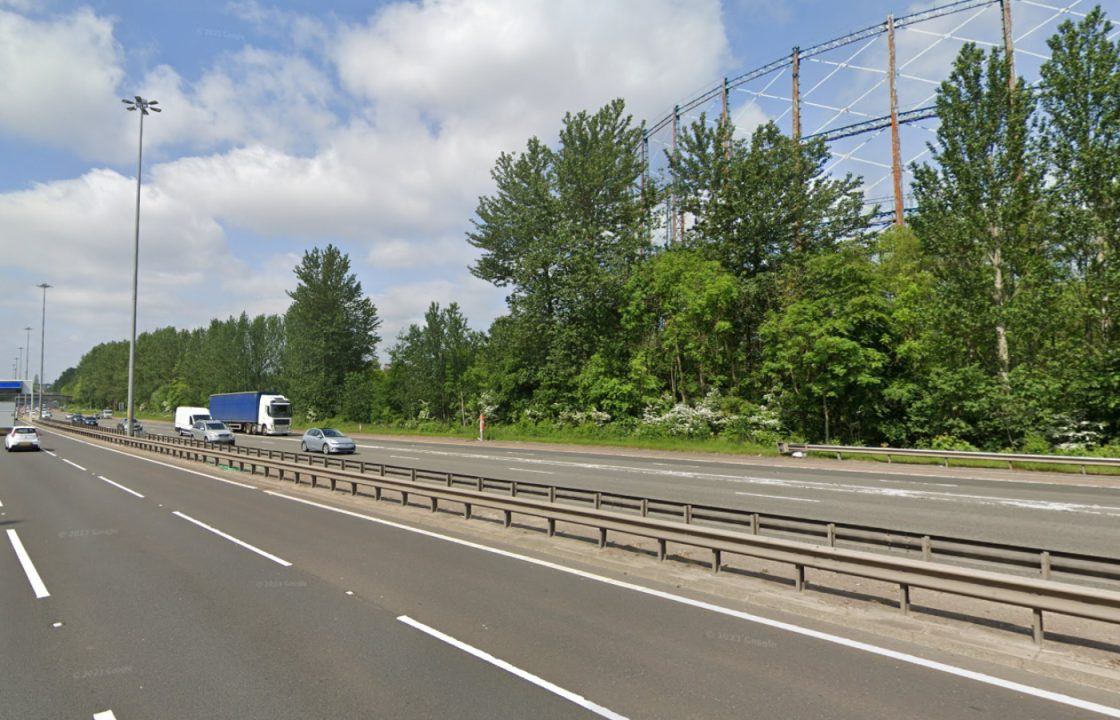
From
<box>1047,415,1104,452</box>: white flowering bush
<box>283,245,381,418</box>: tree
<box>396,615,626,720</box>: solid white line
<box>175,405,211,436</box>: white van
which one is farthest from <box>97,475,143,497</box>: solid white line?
<box>283,245,381,418</box>: tree

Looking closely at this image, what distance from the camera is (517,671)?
543 cm

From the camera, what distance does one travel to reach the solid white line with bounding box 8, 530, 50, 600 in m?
8.04

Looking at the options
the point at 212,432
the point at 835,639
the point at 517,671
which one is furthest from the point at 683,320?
the point at 517,671

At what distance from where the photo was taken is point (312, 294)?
67.0 m

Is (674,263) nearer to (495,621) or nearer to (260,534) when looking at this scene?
(260,534)

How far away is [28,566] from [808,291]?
3155 centimetres

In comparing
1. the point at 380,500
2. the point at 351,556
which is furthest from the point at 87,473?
the point at 351,556

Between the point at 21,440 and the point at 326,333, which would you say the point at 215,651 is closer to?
the point at 21,440

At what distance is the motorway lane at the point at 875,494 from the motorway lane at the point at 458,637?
23.9ft

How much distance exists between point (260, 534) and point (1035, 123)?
111 ft

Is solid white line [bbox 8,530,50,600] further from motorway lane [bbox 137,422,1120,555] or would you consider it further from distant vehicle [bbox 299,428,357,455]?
distant vehicle [bbox 299,428,357,455]

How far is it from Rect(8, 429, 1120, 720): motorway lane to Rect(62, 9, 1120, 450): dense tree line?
79.2 feet

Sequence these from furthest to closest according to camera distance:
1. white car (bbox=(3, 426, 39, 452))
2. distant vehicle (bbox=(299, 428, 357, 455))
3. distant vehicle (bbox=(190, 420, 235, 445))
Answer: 1. distant vehicle (bbox=(190, 420, 235, 445))
2. white car (bbox=(3, 426, 39, 452))
3. distant vehicle (bbox=(299, 428, 357, 455))

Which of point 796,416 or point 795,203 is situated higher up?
point 795,203
